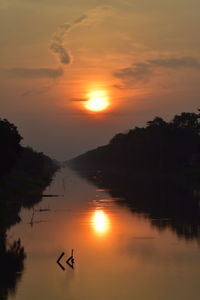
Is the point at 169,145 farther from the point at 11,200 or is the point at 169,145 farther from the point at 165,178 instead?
the point at 11,200

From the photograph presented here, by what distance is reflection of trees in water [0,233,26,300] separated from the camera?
2678 cm

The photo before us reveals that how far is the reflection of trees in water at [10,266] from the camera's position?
26781mm

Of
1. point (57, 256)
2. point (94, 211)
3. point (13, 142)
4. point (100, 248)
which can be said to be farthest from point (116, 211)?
point (57, 256)

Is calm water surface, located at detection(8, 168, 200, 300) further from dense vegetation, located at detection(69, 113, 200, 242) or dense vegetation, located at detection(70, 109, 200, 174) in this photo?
dense vegetation, located at detection(70, 109, 200, 174)

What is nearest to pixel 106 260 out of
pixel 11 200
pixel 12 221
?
pixel 12 221

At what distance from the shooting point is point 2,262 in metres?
31.8

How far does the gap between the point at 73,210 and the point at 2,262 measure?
32823mm

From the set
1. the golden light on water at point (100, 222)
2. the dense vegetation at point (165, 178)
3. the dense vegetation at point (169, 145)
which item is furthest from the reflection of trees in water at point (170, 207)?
the dense vegetation at point (169, 145)

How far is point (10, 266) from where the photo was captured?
103 ft

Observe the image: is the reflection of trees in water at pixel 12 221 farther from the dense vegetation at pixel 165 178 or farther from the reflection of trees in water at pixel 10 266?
the dense vegetation at pixel 165 178

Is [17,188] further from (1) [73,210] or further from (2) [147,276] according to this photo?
(2) [147,276]

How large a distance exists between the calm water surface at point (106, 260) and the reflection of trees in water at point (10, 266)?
0.36m

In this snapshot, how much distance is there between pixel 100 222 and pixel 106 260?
19.4 meters

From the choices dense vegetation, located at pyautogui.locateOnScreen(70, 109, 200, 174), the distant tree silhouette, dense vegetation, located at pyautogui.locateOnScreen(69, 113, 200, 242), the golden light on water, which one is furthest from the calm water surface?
dense vegetation, located at pyautogui.locateOnScreen(70, 109, 200, 174)
